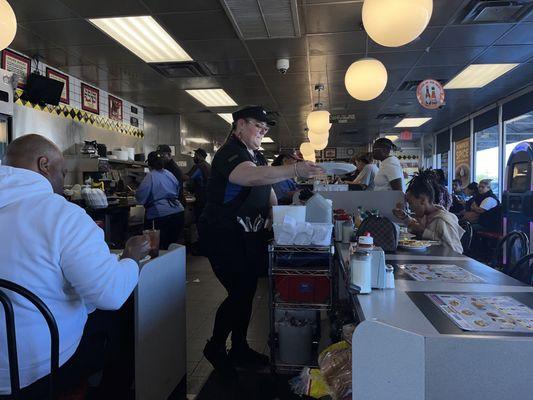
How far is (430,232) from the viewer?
2.69m

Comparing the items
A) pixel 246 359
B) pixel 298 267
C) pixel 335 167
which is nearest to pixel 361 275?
pixel 298 267

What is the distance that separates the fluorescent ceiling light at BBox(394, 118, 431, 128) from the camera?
10.8 m

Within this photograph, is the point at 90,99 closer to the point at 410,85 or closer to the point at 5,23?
the point at 5,23

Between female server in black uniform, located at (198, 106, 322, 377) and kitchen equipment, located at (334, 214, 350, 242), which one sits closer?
female server in black uniform, located at (198, 106, 322, 377)

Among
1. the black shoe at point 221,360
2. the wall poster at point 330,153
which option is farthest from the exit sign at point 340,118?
the wall poster at point 330,153

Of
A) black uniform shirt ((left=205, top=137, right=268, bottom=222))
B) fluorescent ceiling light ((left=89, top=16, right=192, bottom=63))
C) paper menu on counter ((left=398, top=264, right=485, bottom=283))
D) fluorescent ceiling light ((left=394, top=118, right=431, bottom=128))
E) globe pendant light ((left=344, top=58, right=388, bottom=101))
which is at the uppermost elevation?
fluorescent ceiling light ((left=394, top=118, right=431, bottom=128))

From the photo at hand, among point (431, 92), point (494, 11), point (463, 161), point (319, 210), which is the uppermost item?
point (494, 11)

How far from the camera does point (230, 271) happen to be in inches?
95.2

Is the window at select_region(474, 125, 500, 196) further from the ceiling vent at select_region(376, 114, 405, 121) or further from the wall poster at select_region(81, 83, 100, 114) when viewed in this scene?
the wall poster at select_region(81, 83, 100, 114)

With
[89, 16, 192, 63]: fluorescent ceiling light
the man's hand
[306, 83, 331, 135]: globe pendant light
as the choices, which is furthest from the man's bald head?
[306, 83, 331, 135]: globe pendant light

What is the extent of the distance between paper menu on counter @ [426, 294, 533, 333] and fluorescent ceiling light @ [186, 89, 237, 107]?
6.54 m

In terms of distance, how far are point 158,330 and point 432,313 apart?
1315mm

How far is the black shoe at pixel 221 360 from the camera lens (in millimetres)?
2504

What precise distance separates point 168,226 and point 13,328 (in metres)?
3.99
